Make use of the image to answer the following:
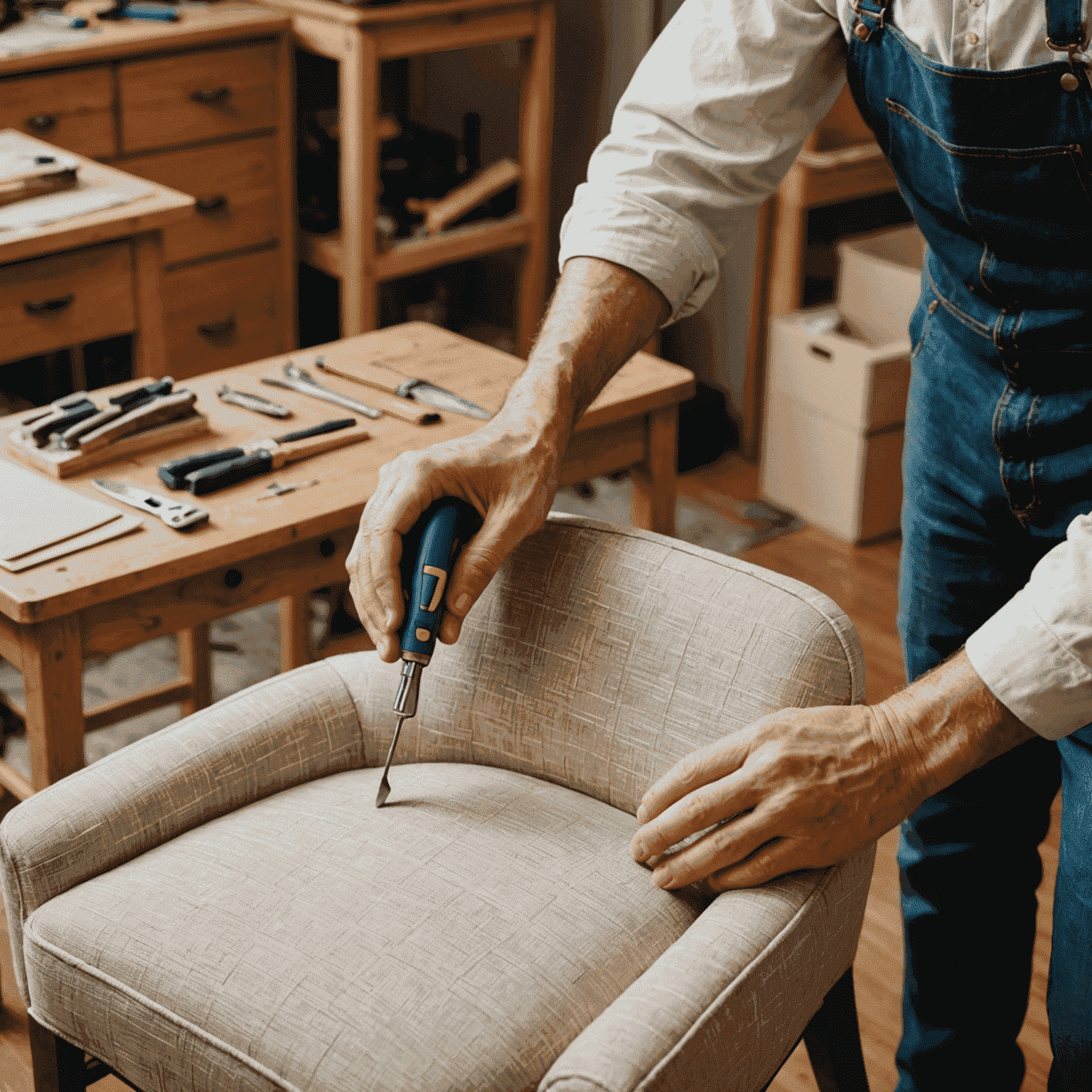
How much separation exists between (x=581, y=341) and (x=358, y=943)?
56 centimetres

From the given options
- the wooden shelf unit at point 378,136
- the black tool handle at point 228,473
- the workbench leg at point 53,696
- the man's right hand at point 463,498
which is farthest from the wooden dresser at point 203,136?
the man's right hand at point 463,498

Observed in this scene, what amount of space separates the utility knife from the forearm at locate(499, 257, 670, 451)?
18.8 inches

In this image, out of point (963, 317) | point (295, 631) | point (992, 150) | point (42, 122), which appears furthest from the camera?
point (42, 122)

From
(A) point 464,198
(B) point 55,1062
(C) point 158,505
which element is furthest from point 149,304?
(B) point 55,1062

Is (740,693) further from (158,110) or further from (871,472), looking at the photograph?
(158,110)

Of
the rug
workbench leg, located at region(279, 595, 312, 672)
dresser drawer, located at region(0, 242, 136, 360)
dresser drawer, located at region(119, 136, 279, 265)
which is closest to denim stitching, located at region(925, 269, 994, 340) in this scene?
the rug

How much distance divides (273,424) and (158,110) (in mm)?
1341

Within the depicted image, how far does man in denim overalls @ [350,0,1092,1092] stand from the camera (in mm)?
1059

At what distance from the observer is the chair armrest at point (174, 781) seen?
122cm

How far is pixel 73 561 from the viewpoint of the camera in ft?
5.11

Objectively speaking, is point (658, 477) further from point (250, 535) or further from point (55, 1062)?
point (55, 1062)

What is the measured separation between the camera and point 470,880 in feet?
3.88

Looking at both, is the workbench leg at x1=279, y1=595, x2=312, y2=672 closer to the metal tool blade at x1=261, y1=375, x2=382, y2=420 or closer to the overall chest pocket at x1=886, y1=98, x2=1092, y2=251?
the metal tool blade at x1=261, y1=375, x2=382, y2=420

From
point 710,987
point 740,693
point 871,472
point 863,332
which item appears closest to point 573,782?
point 740,693
